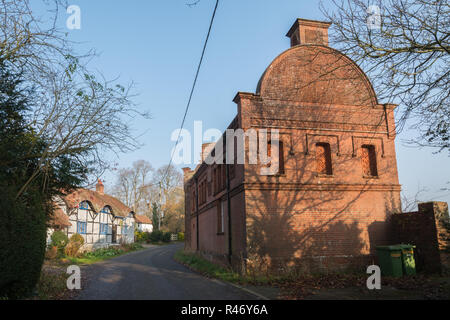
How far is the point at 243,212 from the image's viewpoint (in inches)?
524

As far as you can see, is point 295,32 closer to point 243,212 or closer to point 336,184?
point 336,184

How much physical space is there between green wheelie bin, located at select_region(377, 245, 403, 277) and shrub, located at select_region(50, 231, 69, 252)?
20.4 m

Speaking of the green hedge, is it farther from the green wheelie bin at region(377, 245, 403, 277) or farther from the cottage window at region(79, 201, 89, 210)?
the cottage window at region(79, 201, 89, 210)

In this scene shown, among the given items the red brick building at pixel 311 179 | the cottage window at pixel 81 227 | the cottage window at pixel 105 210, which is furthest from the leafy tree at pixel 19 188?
the cottage window at pixel 105 210

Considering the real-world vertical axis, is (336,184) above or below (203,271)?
above

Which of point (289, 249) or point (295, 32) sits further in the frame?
point (295, 32)

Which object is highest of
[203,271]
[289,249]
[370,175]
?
[370,175]

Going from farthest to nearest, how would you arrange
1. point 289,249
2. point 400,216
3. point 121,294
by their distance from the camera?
point 400,216
point 289,249
point 121,294

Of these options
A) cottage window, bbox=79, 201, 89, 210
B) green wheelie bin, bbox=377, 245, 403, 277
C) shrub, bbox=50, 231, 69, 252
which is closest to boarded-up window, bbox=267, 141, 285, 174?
green wheelie bin, bbox=377, 245, 403, 277

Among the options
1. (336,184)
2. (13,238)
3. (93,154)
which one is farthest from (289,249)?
(13,238)

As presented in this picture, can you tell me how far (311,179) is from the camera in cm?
1388

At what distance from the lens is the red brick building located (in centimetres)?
1316
